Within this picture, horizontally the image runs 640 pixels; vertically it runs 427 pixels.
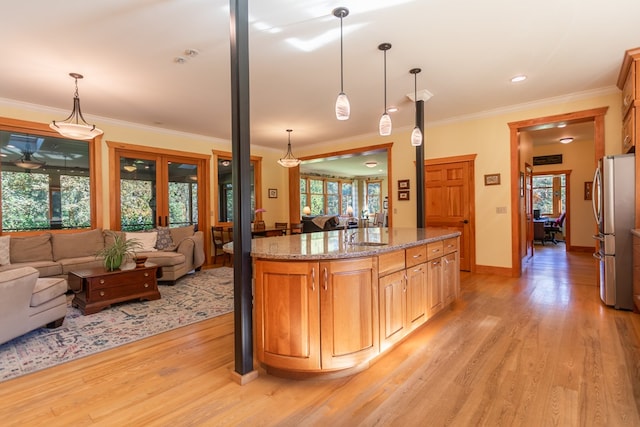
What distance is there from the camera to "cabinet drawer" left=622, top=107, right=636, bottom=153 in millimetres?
3527

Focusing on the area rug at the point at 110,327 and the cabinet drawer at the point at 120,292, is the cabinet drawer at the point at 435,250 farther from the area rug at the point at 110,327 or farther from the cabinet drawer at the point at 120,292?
the cabinet drawer at the point at 120,292

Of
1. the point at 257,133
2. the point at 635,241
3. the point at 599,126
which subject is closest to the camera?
the point at 635,241

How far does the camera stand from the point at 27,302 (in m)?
2.82

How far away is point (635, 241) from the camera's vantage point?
3.39 meters

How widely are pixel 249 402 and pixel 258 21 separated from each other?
113 inches

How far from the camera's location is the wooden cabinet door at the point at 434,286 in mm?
3087

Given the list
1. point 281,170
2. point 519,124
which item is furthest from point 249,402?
point 281,170

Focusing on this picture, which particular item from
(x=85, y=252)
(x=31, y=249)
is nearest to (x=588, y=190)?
(x=85, y=252)

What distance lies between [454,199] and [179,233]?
4.97 metres

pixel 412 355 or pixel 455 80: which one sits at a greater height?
pixel 455 80

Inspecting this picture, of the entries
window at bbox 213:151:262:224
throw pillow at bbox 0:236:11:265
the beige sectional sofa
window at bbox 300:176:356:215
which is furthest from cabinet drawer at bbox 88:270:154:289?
window at bbox 300:176:356:215

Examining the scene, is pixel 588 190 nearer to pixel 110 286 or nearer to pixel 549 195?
pixel 549 195

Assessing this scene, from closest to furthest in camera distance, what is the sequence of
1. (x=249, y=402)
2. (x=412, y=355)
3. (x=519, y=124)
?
(x=249, y=402) < (x=412, y=355) < (x=519, y=124)

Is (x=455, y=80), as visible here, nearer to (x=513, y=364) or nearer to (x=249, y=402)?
(x=513, y=364)
